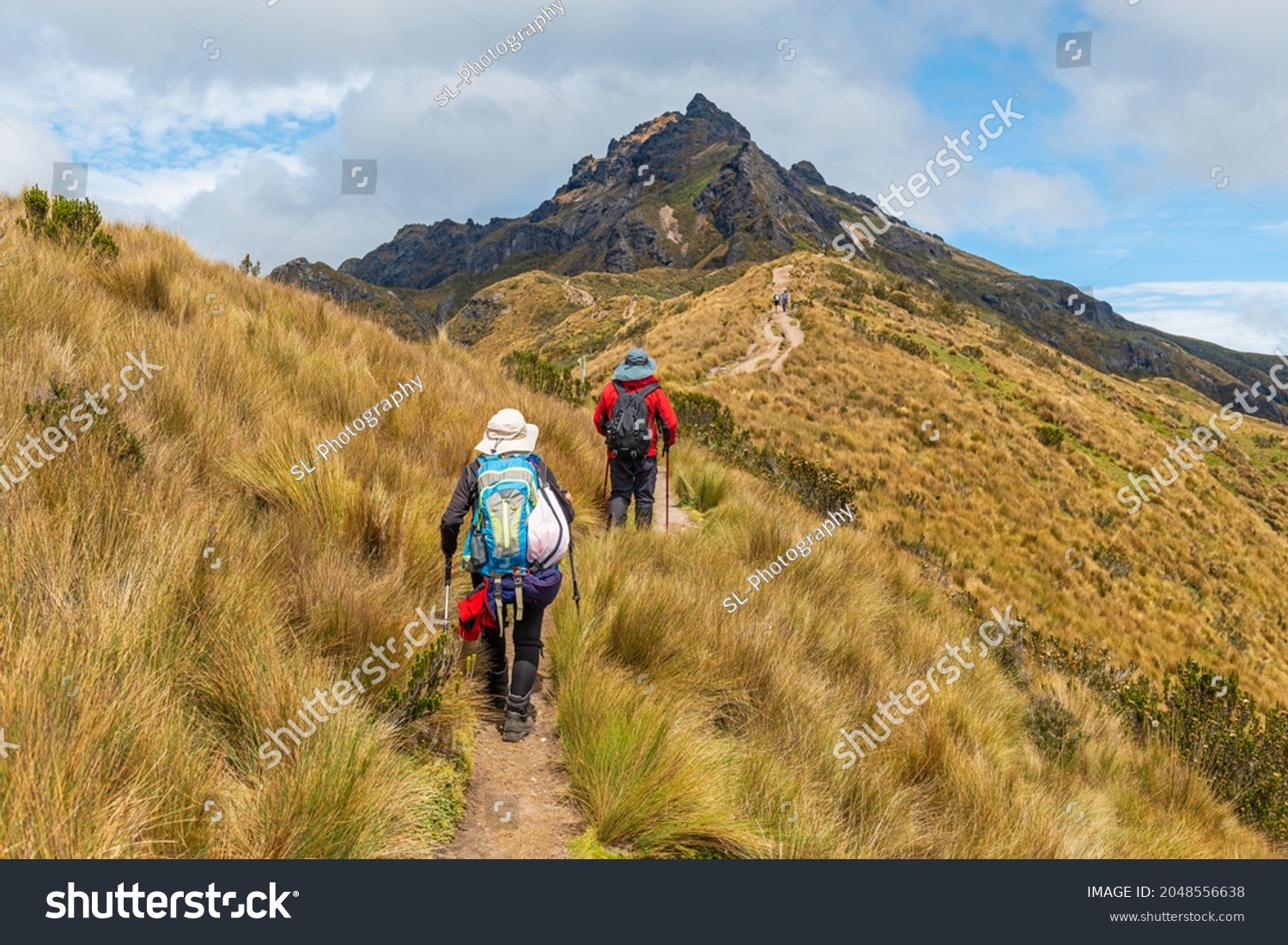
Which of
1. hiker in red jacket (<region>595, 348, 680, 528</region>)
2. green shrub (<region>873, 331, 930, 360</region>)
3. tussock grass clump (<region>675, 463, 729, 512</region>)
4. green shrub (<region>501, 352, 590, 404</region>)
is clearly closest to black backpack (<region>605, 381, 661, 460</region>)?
hiker in red jacket (<region>595, 348, 680, 528</region>)

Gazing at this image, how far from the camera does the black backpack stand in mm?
6602

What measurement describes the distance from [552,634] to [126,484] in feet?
8.33

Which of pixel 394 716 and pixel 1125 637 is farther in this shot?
pixel 1125 637

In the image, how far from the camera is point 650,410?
6.77 m

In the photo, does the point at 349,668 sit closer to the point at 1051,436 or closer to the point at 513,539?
the point at 513,539

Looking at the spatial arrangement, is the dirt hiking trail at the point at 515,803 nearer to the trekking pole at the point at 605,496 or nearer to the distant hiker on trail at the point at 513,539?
the distant hiker on trail at the point at 513,539

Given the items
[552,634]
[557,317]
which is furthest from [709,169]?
[552,634]

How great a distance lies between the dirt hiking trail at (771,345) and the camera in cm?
2127

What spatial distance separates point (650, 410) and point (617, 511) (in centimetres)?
113

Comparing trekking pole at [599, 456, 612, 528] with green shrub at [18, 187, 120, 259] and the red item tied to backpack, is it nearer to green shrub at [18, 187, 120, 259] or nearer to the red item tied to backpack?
the red item tied to backpack

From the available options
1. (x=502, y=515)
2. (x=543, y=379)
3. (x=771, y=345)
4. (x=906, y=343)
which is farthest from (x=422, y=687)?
(x=906, y=343)
